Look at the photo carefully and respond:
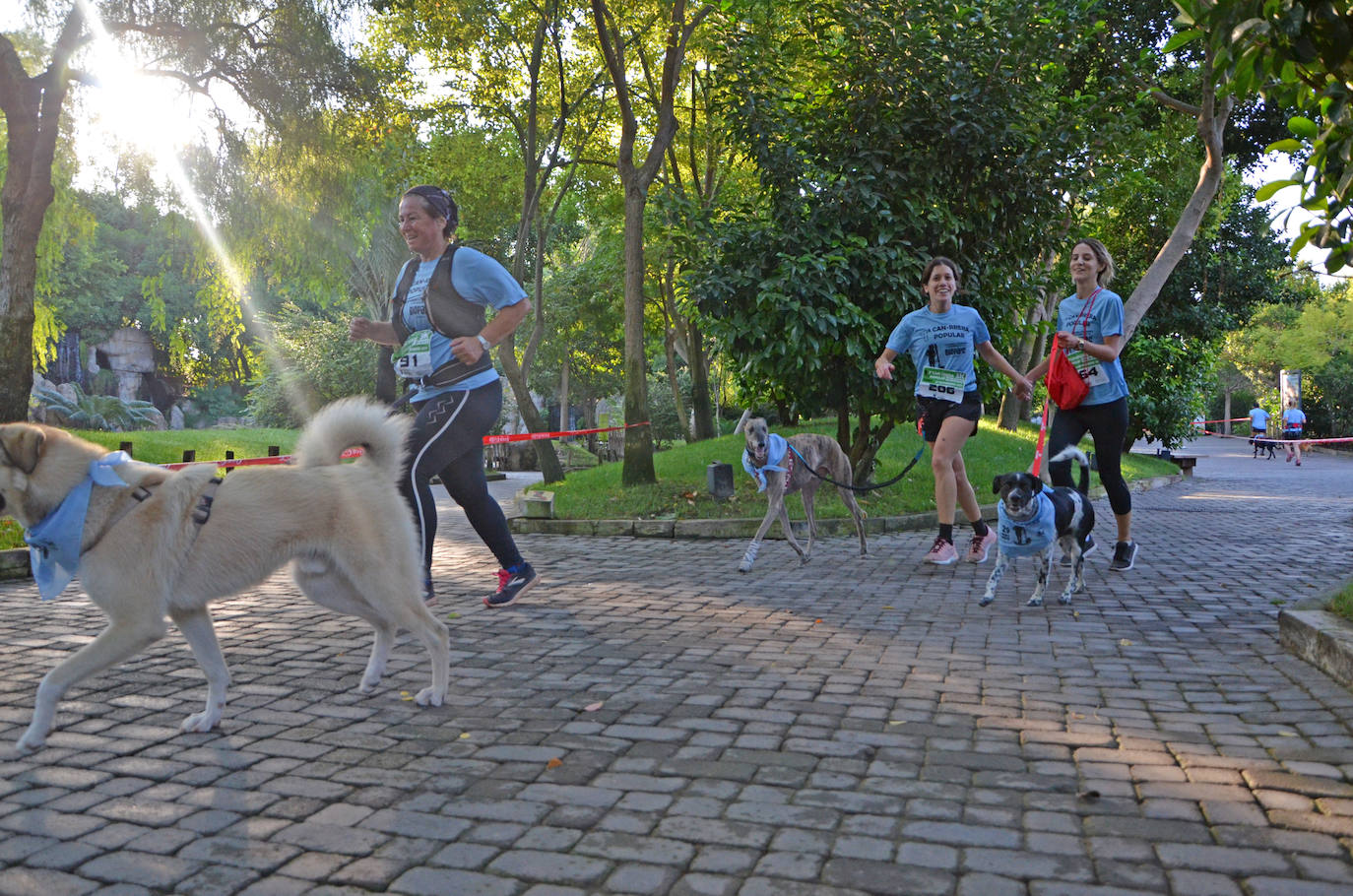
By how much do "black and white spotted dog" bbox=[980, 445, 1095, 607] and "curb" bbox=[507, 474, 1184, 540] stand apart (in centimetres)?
371

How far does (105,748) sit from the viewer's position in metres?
3.98

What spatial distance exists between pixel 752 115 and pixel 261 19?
30.6 ft

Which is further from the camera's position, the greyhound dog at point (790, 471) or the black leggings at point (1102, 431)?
the greyhound dog at point (790, 471)

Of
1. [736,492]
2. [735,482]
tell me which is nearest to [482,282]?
[736,492]

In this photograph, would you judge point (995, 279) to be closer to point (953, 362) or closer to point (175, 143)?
point (953, 362)

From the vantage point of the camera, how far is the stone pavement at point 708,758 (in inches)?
114

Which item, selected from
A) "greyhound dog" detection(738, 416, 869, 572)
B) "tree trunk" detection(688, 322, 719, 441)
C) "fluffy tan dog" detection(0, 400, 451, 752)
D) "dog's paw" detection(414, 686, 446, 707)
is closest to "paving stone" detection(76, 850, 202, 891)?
"fluffy tan dog" detection(0, 400, 451, 752)

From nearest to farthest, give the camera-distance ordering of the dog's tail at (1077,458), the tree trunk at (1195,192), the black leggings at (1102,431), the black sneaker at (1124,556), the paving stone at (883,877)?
the paving stone at (883,877)
the dog's tail at (1077,458)
the black leggings at (1102,431)
the black sneaker at (1124,556)
the tree trunk at (1195,192)

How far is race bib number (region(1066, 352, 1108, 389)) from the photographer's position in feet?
26.2

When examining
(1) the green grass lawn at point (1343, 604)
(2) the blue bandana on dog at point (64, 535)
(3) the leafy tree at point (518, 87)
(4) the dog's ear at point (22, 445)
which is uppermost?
(3) the leafy tree at point (518, 87)

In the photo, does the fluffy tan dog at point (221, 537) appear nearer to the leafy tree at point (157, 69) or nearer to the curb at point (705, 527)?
the curb at point (705, 527)

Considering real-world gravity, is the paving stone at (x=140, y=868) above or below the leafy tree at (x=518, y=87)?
below

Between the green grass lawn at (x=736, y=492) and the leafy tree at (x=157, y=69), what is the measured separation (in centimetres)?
783

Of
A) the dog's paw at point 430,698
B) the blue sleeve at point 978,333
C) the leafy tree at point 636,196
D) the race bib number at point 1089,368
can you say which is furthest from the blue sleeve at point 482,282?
the leafy tree at point 636,196
